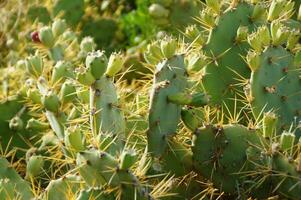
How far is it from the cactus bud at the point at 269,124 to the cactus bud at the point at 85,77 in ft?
2.03

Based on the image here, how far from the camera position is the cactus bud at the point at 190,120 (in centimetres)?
297

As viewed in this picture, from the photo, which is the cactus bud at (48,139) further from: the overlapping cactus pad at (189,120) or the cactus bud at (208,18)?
the cactus bud at (208,18)

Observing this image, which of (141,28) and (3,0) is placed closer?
(141,28)

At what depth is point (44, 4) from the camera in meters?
5.85

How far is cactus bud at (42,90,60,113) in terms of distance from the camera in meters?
3.35

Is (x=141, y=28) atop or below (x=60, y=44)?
below

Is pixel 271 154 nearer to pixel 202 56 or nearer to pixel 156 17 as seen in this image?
pixel 202 56

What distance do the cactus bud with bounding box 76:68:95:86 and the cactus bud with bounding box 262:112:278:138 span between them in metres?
0.62

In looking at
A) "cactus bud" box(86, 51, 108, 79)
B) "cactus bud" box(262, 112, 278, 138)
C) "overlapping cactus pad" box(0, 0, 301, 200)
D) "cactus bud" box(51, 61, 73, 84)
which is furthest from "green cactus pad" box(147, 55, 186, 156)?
"cactus bud" box(51, 61, 73, 84)

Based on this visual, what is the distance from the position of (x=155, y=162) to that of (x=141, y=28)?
2.90 metres

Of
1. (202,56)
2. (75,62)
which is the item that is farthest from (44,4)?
(202,56)

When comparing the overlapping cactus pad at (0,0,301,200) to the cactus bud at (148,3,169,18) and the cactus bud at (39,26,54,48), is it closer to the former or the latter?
the cactus bud at (39,26,54,48)

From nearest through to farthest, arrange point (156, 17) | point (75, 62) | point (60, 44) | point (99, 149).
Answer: point (99, 149)
point (60, 44)
point (75, 62)
point (156, 17)

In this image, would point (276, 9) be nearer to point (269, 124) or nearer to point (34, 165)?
point (269, 124)
